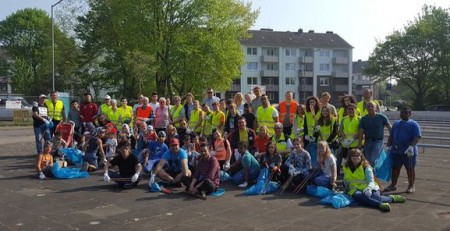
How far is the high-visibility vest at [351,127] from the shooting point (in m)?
9.07

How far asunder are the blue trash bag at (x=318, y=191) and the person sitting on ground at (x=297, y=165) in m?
0.28

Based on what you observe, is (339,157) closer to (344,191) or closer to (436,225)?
(344,191)

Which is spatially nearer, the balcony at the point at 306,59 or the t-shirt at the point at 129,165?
the t-shirt at the point at 129,165

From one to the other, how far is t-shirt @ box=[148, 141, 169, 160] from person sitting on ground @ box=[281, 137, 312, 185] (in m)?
2.79

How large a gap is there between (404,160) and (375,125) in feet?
2.71

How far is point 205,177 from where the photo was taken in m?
8.55

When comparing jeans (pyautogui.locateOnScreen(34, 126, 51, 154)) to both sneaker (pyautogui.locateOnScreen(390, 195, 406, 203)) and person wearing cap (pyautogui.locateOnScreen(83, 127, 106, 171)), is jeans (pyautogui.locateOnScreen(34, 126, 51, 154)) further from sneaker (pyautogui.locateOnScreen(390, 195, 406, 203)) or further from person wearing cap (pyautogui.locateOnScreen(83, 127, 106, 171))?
sneaker (pyautogui.locateOnScreen(390, 195, 406, 203))

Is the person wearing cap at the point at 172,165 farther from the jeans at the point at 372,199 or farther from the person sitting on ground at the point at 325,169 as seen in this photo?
the jeans at the point at 372,199

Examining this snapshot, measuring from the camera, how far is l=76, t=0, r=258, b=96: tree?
3444 centimetres

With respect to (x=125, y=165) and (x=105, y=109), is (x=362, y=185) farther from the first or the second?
(x=105, y=109)

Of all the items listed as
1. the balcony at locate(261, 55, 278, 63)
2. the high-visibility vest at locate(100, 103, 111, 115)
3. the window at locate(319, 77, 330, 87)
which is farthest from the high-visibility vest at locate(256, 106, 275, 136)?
the window at locate(319, 77, 330, 87)

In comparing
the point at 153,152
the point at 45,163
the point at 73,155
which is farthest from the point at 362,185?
the point at 73,155

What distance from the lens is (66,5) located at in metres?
42.7

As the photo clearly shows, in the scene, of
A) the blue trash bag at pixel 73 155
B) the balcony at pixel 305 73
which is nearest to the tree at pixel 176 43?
the blue trash bag at pixel 73 155
